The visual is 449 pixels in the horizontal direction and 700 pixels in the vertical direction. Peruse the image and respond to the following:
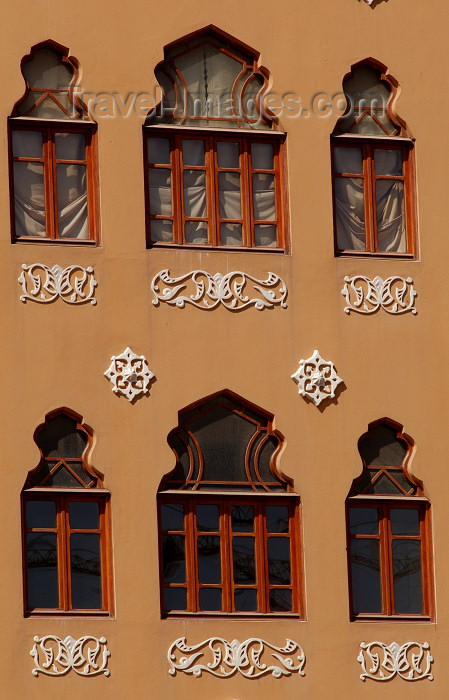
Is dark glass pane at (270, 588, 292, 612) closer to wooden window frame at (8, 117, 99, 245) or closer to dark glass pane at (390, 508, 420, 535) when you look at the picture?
dark glass pane at (390, 508, 420, 535)

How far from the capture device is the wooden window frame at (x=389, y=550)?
22000 mm

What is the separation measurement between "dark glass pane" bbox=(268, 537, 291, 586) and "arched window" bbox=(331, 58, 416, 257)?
288 centimetres

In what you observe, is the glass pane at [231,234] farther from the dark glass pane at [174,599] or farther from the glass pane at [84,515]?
the dark glass pane at [174,599]

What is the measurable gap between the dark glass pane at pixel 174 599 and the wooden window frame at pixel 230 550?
4 centimetres

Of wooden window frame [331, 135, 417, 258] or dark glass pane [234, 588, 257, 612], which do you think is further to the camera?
wooden window frame [331, 135, 417, 258]

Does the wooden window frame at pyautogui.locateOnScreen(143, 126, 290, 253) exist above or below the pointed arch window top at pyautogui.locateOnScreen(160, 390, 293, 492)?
above

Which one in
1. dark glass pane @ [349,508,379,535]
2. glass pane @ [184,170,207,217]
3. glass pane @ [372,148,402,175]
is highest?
glass pane @ [372,148,402,175]

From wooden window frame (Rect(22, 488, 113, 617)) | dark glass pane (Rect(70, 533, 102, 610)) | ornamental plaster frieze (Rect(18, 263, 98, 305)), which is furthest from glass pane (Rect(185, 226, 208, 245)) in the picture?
dark glass pane (Rect(70, 533, 102, 610))

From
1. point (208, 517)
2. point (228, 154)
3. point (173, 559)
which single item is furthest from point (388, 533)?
point (228, 154)

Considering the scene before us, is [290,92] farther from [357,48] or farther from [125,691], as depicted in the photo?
[125,691]

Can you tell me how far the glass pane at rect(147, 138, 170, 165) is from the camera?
22547 millimetres

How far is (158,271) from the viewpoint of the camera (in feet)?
72.7

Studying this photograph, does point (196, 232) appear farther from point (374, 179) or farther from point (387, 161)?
point (387, 161)

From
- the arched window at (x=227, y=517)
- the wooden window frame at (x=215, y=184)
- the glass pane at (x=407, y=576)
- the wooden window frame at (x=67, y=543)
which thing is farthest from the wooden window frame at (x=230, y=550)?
the wooden window frame at (x=215, y=184)
